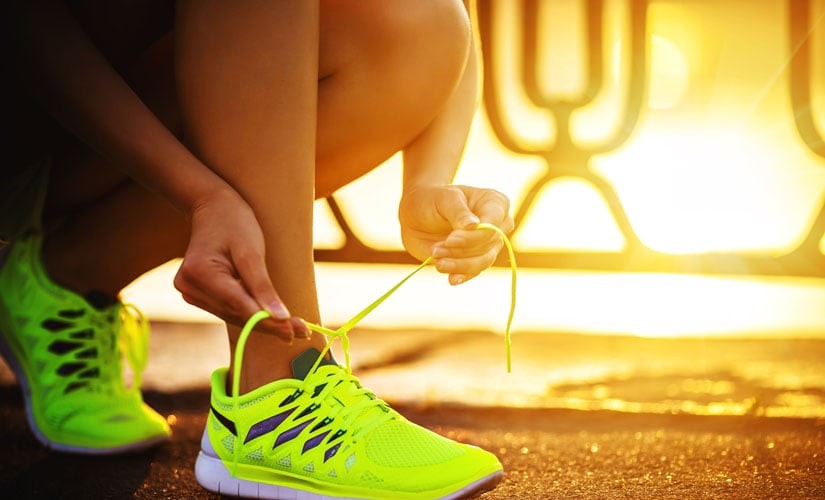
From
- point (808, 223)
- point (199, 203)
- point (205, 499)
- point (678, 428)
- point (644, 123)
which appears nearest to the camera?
point (199, 203)

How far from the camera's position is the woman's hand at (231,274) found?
2.64 ft

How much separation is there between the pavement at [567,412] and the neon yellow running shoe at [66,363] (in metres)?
0.03

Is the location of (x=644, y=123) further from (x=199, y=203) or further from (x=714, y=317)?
(x=199, y=203)

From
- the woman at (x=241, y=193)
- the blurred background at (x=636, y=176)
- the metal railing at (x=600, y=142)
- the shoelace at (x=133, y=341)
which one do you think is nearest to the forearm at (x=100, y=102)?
the woman at (x=241, y=193)

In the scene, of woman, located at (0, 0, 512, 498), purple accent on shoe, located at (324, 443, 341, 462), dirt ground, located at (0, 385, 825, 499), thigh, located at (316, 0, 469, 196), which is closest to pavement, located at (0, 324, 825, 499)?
dirt ground, located at (0, 385, 825, 499)

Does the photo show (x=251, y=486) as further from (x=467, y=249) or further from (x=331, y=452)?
(x=467, y=249)

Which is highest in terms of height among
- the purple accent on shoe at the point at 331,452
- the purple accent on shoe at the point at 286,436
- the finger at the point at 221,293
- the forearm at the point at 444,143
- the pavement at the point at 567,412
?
the forearm at the point at 444,143

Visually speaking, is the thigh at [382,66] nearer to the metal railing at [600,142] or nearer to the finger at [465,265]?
the finger at [465,265]

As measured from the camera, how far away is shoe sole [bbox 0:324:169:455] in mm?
1171

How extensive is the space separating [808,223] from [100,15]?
1.72 m

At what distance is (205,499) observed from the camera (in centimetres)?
104

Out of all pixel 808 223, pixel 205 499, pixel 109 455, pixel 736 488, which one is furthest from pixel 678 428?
pixel 808 223

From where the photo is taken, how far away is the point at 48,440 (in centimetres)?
120

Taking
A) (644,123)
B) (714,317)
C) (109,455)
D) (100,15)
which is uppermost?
(100,15)
